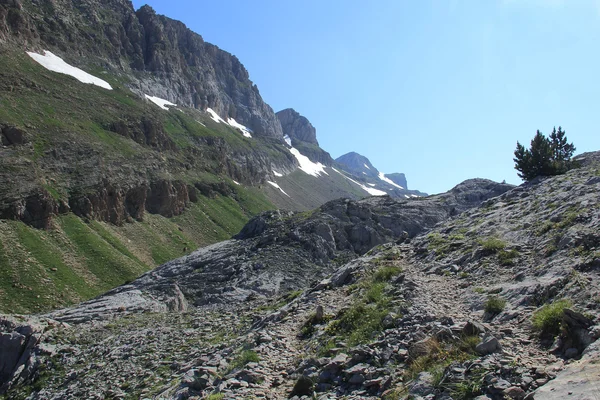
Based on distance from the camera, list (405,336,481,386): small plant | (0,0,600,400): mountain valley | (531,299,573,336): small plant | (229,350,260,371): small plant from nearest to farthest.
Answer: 1. (405,336,481,386): small plant
2. (531,299,573,336): small plant
3. (0,0,600,400): mountain valley
4. (229,350,260,371): small plant

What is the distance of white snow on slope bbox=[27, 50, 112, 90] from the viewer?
12088cm

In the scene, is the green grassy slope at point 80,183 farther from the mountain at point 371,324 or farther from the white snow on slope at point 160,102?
the mountain at point 371,324

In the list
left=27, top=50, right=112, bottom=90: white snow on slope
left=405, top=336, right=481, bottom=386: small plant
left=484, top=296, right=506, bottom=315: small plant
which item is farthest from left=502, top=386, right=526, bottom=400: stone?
left=27, top=50, right=112, bottom=90: white snow on slope

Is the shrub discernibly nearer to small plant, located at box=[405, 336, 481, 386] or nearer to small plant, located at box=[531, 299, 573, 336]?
small plant, located at box=[531, 299, 573, 336]

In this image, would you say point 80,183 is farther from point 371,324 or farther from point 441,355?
point 441,355

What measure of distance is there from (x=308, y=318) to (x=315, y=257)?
21034 mm

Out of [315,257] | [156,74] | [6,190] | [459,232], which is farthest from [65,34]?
[459,232]

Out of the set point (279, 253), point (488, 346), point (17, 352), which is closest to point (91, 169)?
point (279, 253)

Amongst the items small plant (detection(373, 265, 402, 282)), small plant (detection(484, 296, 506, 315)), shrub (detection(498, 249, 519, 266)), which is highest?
shrub (detection(498, 249, 519, 266))

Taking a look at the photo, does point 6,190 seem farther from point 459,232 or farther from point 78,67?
point 78,67

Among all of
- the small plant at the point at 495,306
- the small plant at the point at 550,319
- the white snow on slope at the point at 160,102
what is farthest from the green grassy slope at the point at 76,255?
the white snow on slope at the point at 160,102

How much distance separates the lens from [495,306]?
12.4 meters

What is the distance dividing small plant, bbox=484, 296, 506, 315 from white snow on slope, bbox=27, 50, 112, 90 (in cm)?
13999

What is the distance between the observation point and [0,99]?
81.6 metres
